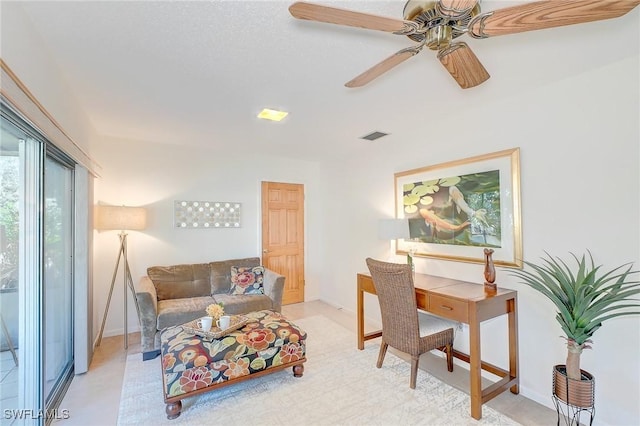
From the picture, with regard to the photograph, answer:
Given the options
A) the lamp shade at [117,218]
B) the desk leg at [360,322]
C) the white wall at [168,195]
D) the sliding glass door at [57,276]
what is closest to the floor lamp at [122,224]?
the lamp shade at [117,218]

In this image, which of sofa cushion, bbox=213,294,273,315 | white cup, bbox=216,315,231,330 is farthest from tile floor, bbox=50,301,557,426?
sofa cushion, bbox=213,294,273,315

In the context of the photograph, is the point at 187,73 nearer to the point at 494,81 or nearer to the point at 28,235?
the point at 28,235

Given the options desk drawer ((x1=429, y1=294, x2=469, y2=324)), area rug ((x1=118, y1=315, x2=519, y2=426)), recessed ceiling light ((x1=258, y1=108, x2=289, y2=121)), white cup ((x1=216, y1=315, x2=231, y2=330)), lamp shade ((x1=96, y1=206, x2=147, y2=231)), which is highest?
recessed ceiling light ((x1=258, y1=108, x2=289, y2=121))

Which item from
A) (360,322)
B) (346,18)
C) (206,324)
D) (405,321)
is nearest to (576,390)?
(405,321)

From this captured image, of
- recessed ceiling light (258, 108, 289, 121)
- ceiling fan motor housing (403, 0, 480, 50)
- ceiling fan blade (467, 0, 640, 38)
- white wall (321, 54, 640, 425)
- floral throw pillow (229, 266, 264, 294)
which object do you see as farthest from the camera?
floral throw pillow (229, 266, 264, 294)

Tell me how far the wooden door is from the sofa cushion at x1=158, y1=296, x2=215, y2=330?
149cm

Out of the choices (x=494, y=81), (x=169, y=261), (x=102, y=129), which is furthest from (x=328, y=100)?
(x=169, y=261)

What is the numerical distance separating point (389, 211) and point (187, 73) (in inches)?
106

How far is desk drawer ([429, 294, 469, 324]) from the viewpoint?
7.14ft

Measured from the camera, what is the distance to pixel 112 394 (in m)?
2.36

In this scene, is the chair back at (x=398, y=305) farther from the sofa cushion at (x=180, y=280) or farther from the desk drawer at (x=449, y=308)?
the sofa cushion at (x=180, y=280)

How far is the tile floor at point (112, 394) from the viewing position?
208 centimetres

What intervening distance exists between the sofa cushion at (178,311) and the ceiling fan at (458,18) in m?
3.00

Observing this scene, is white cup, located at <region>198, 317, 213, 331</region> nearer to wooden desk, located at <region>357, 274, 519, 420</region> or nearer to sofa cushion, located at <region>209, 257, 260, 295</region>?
sofa cushion, located at <region>209, 257, 260, 295</region>
